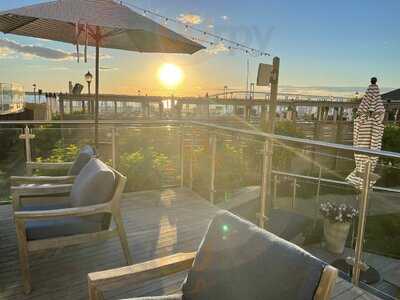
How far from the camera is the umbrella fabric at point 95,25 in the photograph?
111 inches

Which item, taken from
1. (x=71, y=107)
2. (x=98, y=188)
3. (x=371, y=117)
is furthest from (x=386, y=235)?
(x=71, y=107)

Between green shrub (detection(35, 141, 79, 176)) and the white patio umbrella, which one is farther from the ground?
the white patio umbrella

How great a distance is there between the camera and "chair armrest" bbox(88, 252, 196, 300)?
1.37 metres

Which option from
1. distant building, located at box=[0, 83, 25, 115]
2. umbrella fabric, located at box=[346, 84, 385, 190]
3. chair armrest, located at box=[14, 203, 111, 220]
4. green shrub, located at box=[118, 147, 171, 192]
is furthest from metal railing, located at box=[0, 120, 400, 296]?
distant building, located at box=[0, 83, 25, 115]

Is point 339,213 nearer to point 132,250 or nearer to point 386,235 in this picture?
point 386,235

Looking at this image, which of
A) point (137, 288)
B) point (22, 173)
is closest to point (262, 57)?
point (22, 173)

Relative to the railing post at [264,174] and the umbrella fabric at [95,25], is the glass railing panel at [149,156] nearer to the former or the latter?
the umbrella fabric at [95,25]

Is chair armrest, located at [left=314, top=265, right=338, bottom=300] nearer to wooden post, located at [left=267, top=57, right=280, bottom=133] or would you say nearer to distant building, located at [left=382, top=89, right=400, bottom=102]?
wooden post, located at [left=267, top=57, right=280, bottom=133]

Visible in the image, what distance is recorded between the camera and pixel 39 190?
8.94ft

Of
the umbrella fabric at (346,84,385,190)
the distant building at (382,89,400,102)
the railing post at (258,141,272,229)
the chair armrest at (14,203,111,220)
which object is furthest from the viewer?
the distant building at (382,89,400,102)

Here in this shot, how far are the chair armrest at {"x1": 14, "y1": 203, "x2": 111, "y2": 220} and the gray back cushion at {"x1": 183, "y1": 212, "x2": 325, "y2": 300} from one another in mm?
1095

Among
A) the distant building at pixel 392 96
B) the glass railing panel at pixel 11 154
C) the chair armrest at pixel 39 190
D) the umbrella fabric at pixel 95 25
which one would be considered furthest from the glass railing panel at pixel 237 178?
the distant building at pixel 392 96

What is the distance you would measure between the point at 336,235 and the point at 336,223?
223mm

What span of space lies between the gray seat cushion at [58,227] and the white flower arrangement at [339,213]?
3.78m
